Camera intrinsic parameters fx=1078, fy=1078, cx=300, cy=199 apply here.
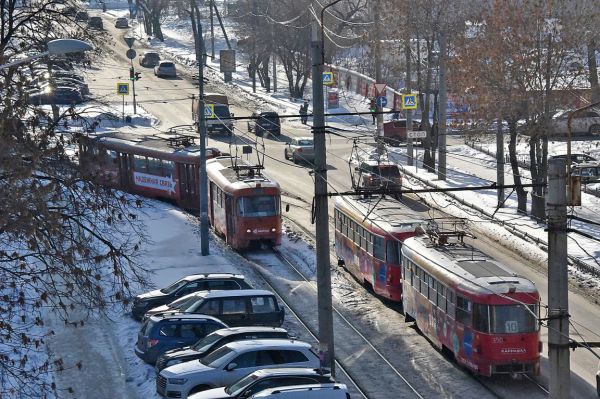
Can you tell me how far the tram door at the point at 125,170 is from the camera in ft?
141

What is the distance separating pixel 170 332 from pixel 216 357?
257cm

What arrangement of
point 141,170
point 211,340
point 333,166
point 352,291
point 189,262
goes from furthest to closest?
point 333,166
point 141,170
point 189,262
point 352,291
point 211,340

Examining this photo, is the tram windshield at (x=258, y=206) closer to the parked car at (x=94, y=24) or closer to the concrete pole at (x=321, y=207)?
the parked car at (x=94, y=24)

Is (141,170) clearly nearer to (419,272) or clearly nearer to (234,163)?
(234,163)

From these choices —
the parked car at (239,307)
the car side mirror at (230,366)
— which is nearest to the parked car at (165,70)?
the parked car at (239,307)

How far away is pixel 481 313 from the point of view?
2125 cm

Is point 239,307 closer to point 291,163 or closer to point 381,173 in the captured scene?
point 381,173

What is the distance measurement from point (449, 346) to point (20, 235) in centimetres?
1117

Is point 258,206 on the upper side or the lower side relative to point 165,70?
lower

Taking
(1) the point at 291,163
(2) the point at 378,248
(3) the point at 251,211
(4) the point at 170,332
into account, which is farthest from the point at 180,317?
(1) the point at 291,163

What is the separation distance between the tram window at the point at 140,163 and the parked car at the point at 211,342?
20.6 metres

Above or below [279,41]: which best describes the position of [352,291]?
below

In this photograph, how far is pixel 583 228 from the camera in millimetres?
36406

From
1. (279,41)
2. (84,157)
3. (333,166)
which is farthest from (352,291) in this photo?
(279,41)
